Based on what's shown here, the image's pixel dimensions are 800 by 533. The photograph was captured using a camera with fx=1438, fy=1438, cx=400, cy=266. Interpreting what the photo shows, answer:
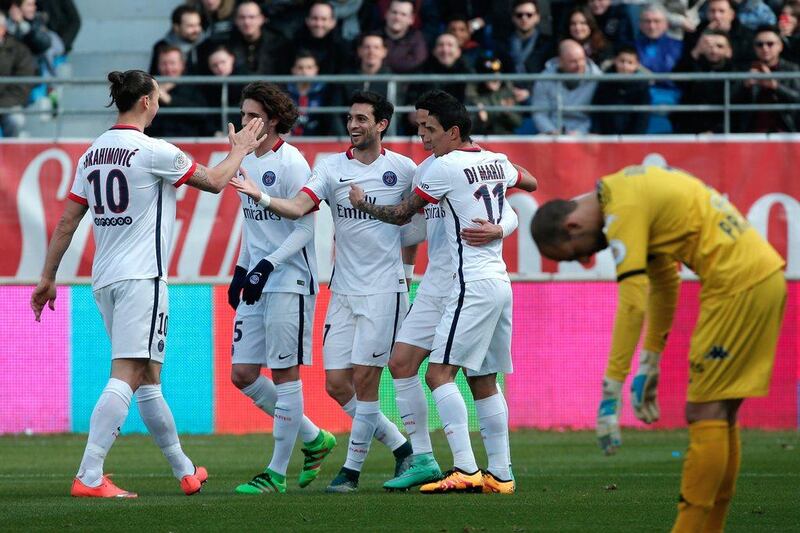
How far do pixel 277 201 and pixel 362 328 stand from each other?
104 cm

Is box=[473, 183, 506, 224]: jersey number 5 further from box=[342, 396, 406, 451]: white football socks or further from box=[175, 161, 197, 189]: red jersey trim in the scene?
box=[175, 161, 197, 189]: red jersey trim

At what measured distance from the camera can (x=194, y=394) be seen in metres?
15.0

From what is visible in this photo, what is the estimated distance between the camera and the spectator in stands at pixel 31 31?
56.8ft

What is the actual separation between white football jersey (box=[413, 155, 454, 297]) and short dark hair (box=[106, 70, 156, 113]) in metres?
1.82

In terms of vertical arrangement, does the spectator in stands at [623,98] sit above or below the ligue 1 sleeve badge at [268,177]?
above

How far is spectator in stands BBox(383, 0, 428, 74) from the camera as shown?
16.3 m

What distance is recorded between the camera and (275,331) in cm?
952

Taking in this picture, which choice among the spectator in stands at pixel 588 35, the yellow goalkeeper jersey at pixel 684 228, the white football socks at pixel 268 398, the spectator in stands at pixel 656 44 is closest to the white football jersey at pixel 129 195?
the white football socks at pixel 268 398

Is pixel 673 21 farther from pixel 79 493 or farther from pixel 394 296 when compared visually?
pixel 79 493

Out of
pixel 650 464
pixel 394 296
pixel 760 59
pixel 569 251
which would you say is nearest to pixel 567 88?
pixel 760 59

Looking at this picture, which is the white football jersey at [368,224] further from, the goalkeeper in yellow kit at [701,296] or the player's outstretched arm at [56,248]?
the goalkeeper in yellow kit at [701,296]

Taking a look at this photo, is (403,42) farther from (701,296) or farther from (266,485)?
(701,296)

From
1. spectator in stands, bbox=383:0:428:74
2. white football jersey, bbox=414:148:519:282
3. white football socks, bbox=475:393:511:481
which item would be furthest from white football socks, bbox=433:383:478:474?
spectator in stands, bbox=383:0:428:74

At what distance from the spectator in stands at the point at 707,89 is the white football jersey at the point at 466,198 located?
6.74 metres
